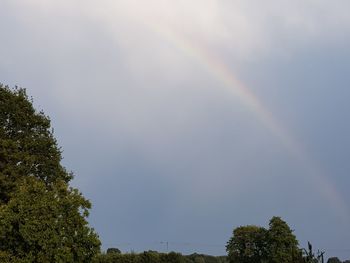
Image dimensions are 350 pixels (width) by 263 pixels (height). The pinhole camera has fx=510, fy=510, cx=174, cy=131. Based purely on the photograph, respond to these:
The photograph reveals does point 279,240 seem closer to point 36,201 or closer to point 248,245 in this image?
point 248,245

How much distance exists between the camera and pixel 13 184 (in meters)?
34.8

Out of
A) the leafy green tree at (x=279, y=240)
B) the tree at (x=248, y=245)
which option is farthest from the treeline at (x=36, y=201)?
the tree at (x=248, y=245)

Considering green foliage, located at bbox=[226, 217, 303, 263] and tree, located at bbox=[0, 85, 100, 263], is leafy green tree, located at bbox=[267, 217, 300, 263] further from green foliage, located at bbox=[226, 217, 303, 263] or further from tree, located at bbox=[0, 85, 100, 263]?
tree, located at bbox=[0, 85, 100, 263]

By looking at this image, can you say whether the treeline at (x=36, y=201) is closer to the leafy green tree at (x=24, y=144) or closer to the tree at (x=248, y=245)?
the leafy green tree at (x=24, y=144)

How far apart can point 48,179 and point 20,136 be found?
3.84 m

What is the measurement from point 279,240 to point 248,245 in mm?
5276

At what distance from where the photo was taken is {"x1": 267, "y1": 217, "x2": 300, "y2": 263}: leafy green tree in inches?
2640

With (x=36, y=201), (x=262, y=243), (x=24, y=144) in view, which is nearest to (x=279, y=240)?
(x=262, y=243)

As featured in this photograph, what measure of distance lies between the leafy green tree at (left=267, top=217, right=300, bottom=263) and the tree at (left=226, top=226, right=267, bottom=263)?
1566 mm

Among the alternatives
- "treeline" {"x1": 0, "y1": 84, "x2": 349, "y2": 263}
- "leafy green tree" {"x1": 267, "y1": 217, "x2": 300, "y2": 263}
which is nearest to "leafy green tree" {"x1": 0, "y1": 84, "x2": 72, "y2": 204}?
"treeline" {"x1": 0, "y1": 84, "x2": 349, "y2": 263}

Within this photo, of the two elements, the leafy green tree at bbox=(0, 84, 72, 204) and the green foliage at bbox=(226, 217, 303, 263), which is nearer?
the leafy green tree at bbox=(0, 84, 72, 204)

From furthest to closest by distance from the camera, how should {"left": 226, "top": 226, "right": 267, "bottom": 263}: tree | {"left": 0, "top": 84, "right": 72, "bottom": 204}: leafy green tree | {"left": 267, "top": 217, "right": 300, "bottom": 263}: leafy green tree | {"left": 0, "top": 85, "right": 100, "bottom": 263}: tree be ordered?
1. {"left": 226, "top": 226, "right": 267, "bottom": 263}: tree
2. {"left": 267, "top": 217, "right": 300, "bottom": 263}: leafy green tree
3. {"left": 0, "top": 84, "right": 72, "bottom": 204}: leafy green tree
4. {"left": 0, "top": 85, "right": 100, "bottom": 263}: tree

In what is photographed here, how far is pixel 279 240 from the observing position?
2670 inches

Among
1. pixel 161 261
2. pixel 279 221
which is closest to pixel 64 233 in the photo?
pixel 279 221
